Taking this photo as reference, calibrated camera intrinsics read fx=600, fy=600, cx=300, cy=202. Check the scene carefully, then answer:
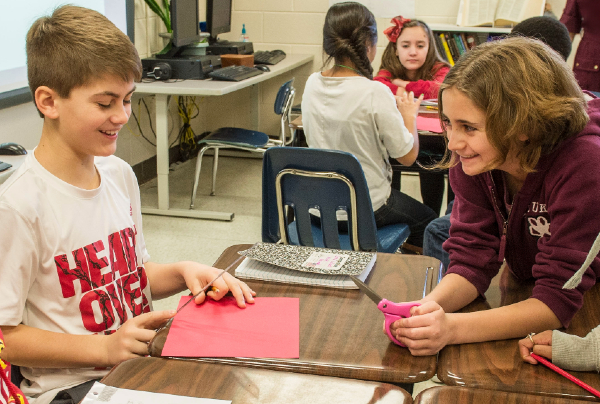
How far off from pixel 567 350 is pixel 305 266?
1.54 feet

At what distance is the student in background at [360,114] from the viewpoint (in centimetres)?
214

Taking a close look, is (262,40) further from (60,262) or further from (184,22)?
(60,262)

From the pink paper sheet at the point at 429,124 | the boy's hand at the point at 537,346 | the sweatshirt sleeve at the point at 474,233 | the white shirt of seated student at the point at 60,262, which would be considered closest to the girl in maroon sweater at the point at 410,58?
the pink paper sheet at the point at 429,124

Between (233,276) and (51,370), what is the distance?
0.36m

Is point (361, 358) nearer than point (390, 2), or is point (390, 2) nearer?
point (361, 358)

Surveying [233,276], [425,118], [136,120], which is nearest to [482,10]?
[425,118]

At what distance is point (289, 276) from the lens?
3.70 ft

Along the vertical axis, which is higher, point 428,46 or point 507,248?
point 428,46

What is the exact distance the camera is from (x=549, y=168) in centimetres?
106

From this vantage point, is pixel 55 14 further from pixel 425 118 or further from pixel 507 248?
pixel 425 118

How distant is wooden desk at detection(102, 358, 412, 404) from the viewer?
78cm

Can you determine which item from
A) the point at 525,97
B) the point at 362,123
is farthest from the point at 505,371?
the point at 362,123

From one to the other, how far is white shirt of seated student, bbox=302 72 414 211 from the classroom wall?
202 centimetres

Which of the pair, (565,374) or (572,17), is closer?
(565,374)
